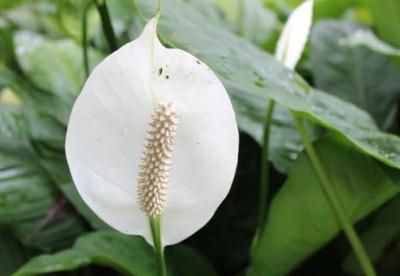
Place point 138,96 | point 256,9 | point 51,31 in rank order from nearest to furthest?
1. point 138,96
2. point 256,9
3. point 51,31

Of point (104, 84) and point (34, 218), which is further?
point (34, 218)

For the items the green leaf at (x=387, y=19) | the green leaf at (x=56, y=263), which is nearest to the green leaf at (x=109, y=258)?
the green leaf at (x=56, y=263)

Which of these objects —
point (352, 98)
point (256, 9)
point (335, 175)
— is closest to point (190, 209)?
point (335, 175)

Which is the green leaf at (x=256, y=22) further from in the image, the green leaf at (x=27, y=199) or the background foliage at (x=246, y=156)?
the green leaf at (x=27, y=199)

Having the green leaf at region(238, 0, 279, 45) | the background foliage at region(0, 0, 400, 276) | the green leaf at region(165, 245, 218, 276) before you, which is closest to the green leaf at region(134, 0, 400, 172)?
the background foliage at region(0, 0, 400, 276)

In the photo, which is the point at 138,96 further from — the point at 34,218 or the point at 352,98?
the point at 352,98

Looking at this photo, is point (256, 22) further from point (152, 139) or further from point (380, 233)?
point (152, 139)
